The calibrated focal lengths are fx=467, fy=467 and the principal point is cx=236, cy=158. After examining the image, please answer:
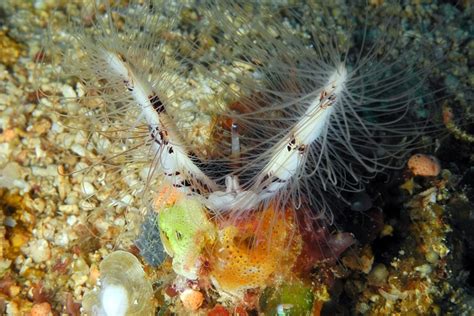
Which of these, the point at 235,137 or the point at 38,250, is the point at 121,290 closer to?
the point at 38,250

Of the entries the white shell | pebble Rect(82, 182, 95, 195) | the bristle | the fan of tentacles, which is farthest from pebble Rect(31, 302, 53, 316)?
the bristle

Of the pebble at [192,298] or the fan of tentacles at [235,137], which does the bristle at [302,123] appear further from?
the pebble at [192,298]

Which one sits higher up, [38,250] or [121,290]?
[121,290]

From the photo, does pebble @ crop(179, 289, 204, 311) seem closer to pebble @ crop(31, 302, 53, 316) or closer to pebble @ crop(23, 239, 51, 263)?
pebble @ crop(31, 302, 53, 316)

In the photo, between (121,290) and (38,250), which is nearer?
(121,290)

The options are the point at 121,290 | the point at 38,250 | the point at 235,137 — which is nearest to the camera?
the point at 235,137

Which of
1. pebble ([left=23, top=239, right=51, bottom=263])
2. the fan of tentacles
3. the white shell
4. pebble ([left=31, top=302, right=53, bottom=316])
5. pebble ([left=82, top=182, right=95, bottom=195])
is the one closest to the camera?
the fan of tentacles

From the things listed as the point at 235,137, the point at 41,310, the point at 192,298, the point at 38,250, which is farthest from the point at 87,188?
the point at 235,137

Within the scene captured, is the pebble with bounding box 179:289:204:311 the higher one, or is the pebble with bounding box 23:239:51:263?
the pebble with bounding box 179:289:204:311

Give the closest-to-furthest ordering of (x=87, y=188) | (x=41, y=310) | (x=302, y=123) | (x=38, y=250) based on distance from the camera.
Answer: (x=302, y=123)
(x=41, y=310)
(x=38, y=250)
(x=87, y=188)

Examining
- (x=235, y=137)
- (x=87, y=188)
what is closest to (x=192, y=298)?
(x=235, y=137)

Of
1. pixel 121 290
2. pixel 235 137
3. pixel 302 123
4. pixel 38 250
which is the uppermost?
pixel 302 123
